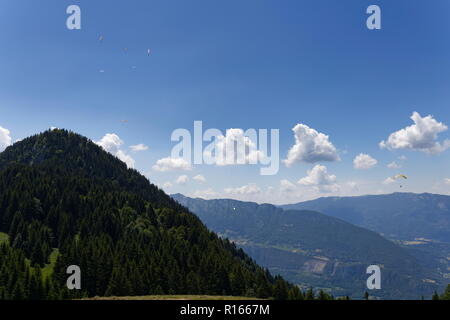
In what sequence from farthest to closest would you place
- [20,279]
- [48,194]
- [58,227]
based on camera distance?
[48,194]
[58,227]
[20,279]

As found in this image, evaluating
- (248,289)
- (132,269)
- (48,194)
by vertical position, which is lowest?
(248,289)

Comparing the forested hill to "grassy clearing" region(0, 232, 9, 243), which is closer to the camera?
the forested hill

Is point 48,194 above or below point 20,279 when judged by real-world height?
above

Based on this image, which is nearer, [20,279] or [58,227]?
[20,279]

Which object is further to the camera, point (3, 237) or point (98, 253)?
point (3, 237)

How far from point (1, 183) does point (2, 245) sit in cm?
7833

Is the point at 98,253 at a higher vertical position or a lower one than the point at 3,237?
lower

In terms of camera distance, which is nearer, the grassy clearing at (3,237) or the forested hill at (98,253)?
the forested hill at (98,253)

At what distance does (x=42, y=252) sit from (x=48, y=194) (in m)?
62.8
